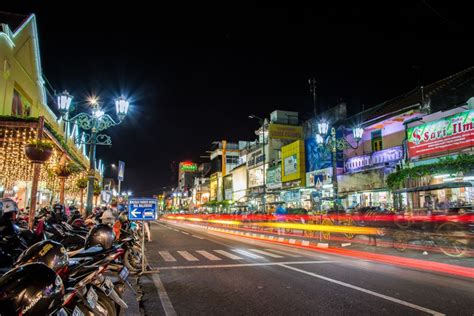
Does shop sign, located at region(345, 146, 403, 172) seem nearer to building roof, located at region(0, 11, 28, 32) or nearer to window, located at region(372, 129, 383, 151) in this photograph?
window, located at region(372, 129, 383, 151)

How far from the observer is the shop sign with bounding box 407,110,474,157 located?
1894 cm

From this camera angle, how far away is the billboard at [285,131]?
50.8 meters

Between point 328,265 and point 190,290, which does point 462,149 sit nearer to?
point 328,265

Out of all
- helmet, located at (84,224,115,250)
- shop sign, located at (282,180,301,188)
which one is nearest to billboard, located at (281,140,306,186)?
shop sign, located at (282,180,301,188)

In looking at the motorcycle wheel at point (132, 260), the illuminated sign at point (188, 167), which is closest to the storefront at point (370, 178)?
the motorcycle wheel at point (132, 260)

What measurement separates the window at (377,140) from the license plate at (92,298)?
27716 mm

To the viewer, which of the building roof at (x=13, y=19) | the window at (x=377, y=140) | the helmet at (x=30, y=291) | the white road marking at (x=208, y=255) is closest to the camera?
the helmet at (x=30, y=291)

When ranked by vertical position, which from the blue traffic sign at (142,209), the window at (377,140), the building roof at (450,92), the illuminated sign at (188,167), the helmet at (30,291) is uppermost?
the illuminated sign at (188,167)

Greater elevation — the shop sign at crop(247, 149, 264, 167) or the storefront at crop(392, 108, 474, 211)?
the shop sign at crop(247, 149, 264, 167)

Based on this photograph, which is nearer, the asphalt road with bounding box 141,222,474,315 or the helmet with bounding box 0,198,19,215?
the asphalt road with bounding box 141,222,474,315

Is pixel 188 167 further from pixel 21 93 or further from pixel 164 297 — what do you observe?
pixel 164 297

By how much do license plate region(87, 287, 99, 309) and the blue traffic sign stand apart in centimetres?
494

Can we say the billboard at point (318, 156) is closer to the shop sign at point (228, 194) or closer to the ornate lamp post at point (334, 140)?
the ornate lamp post at point (334, 140)

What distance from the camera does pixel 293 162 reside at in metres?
41.8
